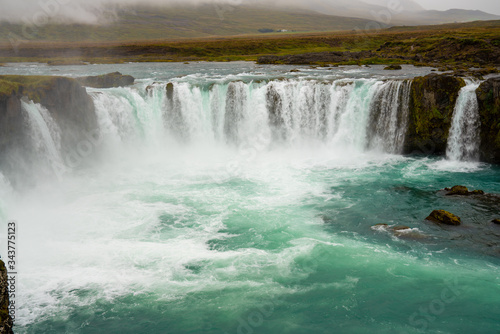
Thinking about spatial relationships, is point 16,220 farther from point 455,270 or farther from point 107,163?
point 455,270

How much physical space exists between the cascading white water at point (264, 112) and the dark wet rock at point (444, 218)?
11560 millimetres

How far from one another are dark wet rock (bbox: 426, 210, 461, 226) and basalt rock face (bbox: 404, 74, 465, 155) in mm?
11290

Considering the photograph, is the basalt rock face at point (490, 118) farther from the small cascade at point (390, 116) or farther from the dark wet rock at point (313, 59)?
the dark wet rock at point (313, 59)

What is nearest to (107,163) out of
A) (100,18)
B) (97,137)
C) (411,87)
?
(97,137)

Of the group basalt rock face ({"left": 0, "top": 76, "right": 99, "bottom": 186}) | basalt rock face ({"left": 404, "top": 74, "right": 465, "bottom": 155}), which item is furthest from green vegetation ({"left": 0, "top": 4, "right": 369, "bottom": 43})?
basalt rock face ({"left": 404, "top": 74, "right": 465, "bottom": 155})

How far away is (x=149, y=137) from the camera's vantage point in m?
29.9

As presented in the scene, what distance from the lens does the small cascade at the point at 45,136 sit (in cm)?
2164

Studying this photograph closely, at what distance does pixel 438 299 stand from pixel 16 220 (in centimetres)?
1701

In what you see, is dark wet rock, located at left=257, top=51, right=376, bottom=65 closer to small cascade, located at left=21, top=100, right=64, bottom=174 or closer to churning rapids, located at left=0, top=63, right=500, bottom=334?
churning rapids, located at left=0, top=63, right=500, bottom=334

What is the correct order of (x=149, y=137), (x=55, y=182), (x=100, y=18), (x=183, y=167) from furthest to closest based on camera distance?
(x=100, y=18) < (x=149, y=137) < (x=183, y=167) < (x=55, y=182)

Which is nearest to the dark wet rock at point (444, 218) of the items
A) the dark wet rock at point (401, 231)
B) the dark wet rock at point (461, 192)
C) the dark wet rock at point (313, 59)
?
the dark wet rock at point (401, 231)

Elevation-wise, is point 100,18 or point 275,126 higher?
point 100,18

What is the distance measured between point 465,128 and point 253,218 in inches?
640

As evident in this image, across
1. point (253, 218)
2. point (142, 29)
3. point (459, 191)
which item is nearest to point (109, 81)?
point (253, 218)
